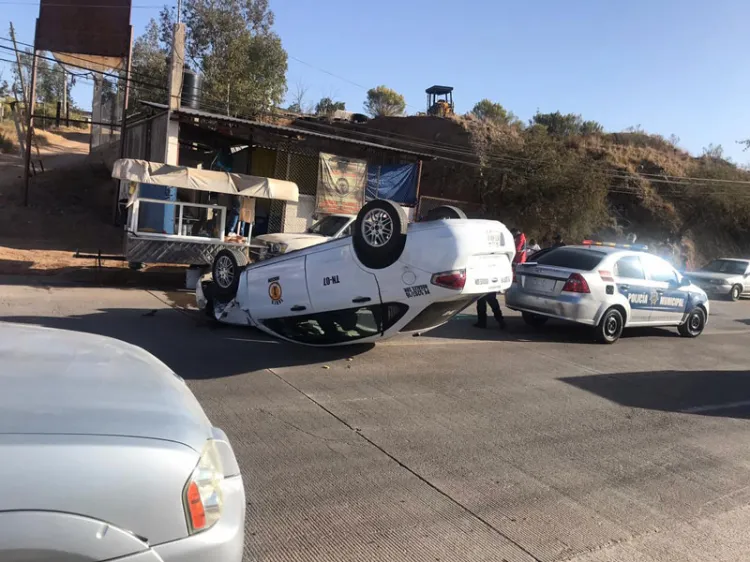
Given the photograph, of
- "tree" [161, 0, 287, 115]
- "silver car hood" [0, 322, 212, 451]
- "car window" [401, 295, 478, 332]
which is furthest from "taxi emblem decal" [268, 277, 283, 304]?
"tree" [161, 0, 287, 115]

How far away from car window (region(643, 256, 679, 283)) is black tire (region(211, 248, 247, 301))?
7126mm

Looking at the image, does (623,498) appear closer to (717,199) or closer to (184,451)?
(184,451)

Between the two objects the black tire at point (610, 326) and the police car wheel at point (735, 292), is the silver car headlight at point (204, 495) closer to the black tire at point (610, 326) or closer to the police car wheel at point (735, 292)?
the black tire at point (610, 326)

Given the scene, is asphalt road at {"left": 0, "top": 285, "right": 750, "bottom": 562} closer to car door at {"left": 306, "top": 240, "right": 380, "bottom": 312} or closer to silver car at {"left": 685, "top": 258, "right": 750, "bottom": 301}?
car door at {"left": 306, "top": 240, "right": 380, "bottom": 312}

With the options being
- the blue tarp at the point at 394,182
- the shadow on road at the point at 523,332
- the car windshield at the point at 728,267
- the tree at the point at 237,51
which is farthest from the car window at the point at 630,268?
the tree at the point at 237,51

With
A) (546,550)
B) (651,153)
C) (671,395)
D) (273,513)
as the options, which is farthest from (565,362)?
(651,153)

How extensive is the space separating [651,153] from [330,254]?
4265cm

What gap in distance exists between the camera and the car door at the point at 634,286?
1045 centimetres

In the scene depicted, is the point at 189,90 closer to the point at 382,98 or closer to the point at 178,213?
the point at 178,213

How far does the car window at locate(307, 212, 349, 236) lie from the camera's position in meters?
13.7

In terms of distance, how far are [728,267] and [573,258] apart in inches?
652

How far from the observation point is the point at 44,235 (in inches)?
836

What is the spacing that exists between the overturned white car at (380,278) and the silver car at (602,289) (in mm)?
3272

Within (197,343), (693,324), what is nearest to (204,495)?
(197,343)
